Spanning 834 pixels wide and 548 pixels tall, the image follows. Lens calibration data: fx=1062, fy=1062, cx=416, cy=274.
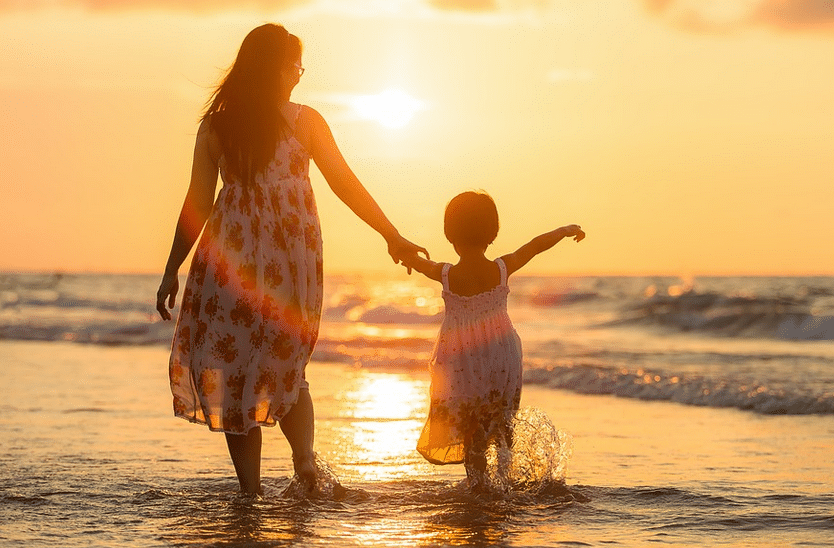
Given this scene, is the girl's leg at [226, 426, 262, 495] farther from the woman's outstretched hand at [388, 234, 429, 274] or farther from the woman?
the woman's outstretched hand at [388, 234, 429, 274]

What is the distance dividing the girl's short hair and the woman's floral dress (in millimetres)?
737

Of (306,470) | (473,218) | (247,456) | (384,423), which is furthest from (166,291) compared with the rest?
(384,423)

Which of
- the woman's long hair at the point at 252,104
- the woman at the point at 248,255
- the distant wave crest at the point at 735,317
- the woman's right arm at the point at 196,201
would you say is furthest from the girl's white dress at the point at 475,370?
the distant wave crest at the point at 735,317

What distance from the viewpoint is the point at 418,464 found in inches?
241

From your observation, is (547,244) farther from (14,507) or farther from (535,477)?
(14,507)

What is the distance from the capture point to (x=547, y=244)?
5.02m

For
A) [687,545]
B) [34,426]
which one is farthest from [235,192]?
[34,426]

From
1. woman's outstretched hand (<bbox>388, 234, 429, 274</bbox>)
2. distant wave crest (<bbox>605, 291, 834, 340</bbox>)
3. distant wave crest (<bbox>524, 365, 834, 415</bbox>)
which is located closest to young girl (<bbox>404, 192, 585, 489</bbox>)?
woman's outstretched hand (<bbox>388, 234, 429, 274</bbox>)

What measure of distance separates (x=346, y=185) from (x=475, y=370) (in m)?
1.09

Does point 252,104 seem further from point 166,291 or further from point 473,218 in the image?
point 473,218

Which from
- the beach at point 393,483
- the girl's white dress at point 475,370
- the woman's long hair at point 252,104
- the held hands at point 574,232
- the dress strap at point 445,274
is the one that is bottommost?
the beach at point 393,483

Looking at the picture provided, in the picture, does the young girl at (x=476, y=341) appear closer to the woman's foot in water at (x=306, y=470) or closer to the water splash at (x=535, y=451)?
the water splash at (x=535, y=451)

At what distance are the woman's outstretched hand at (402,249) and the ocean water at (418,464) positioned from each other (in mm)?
985

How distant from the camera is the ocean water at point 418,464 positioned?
4324 millimetres
